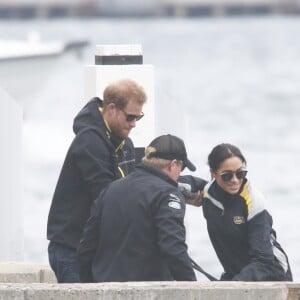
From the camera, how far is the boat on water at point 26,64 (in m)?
24.0

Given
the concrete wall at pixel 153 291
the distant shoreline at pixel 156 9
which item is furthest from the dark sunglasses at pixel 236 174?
the distant shoreline at pixel 156 9

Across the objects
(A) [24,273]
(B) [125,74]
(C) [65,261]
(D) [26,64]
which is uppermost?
(D) [26,64]

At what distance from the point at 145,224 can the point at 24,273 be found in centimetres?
170

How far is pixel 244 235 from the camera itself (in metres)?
7.44

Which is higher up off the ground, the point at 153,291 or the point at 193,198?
the point at 193,198

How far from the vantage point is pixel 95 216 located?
7203 mm

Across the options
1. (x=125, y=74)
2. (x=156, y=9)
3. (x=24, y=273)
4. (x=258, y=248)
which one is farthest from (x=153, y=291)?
(x=156, y=9)

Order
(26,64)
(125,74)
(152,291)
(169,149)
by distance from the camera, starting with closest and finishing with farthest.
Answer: (152,291) → (169,149) → (125,74) → (26,64)

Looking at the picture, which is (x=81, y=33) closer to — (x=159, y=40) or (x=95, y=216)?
(x=159, y=40)

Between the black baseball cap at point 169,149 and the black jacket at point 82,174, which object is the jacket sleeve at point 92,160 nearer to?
the black jacket at point 82,174

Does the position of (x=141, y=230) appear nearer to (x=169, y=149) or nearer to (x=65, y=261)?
(x=169, y=149)

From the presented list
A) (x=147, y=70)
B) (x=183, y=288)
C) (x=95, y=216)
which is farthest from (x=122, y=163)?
(x=147, y=70)

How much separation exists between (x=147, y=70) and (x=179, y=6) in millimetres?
104432

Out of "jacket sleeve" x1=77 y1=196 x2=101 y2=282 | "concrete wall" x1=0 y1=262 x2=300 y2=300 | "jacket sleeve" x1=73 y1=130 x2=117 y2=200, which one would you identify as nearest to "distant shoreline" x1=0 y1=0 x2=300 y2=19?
"jacket sleeve" x1=73 y1=130 x2=117 y2=200
